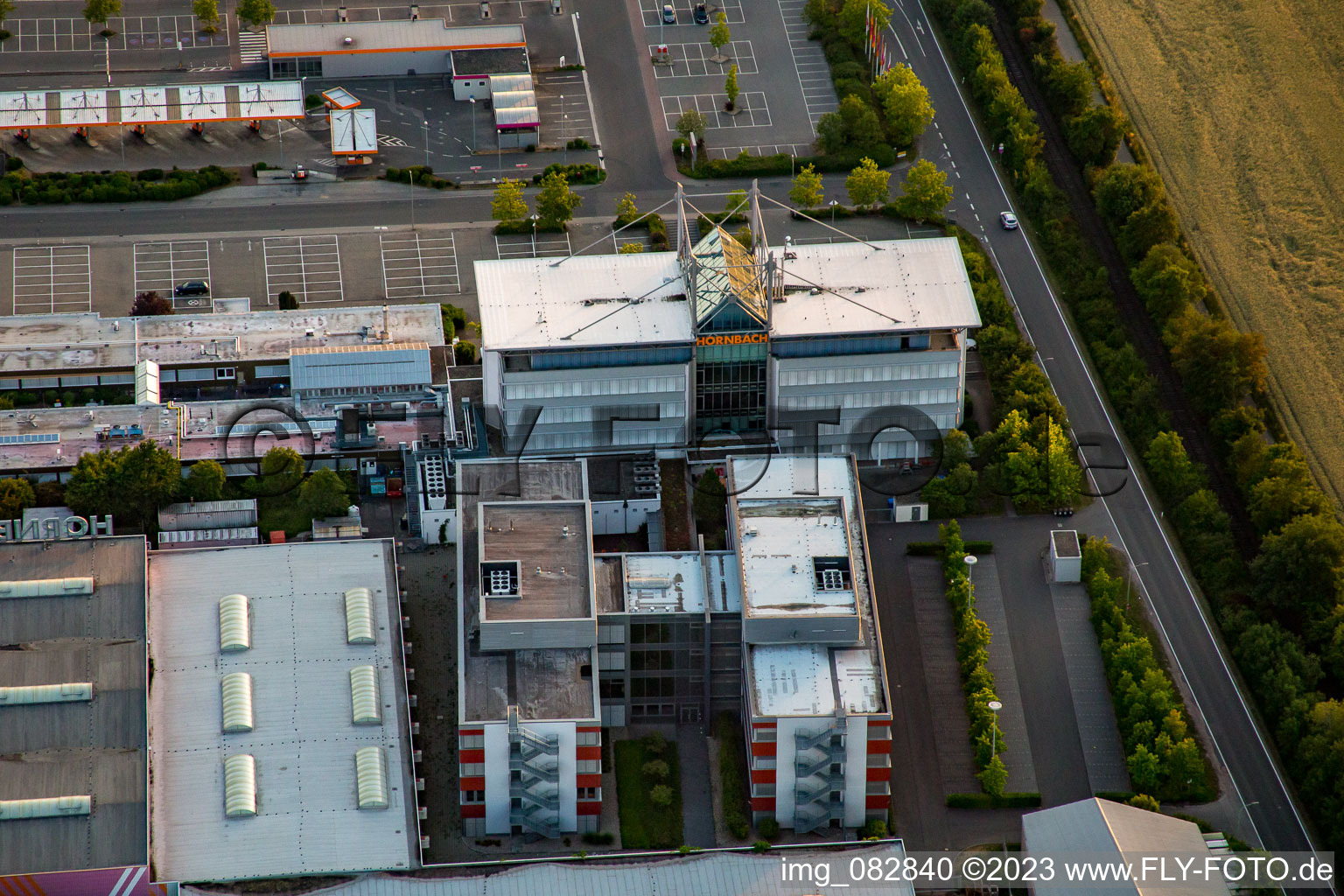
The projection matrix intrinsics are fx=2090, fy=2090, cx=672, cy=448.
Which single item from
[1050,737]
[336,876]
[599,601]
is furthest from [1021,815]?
[336,876]

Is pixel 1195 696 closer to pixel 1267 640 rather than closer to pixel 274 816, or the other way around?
pixel 1267 640

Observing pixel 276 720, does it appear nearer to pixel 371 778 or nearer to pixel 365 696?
pixel 365 696

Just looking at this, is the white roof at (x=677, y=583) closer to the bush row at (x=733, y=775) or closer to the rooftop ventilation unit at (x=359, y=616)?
the bush row at (x=733, y=775)

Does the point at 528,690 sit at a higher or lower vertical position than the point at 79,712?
lower

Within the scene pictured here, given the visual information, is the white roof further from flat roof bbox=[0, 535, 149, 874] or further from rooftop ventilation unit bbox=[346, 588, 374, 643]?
flat roof bbox=[0, 535, 149, 874]

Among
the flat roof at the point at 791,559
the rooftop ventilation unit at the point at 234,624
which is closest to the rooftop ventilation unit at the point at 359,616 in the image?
the rooftop ventilation unit at the point at 234,624

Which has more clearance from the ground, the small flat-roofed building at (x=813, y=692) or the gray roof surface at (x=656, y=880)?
the small flat-roofed building at (x=813, y=692)

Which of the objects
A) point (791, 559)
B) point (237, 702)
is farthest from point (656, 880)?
point (237, 702)
